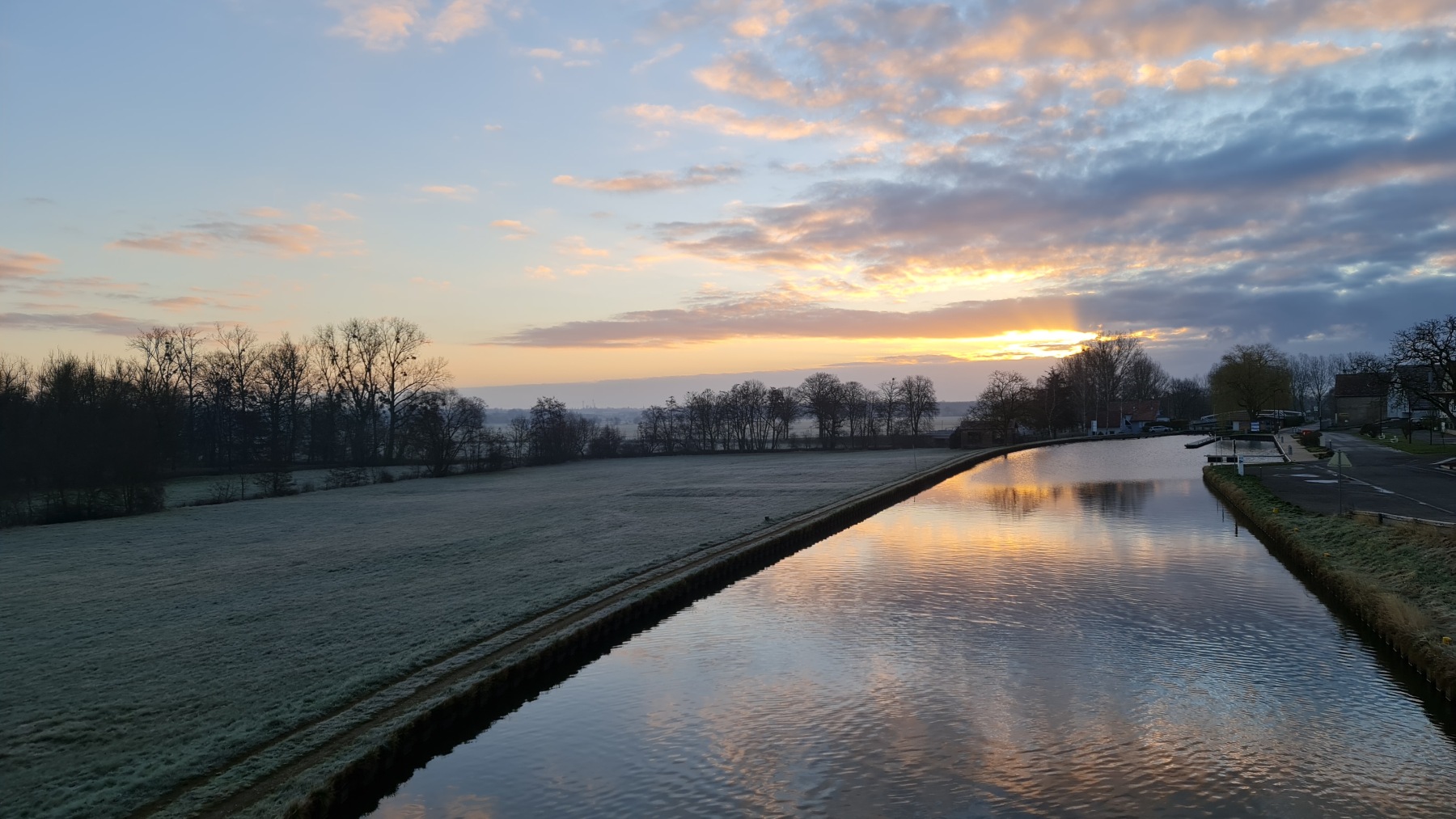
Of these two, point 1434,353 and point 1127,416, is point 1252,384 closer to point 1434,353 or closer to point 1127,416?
point 1127,416

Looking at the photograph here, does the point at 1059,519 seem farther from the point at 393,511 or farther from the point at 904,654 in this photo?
the point at 393,511

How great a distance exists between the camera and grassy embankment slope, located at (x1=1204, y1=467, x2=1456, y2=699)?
11.8 m

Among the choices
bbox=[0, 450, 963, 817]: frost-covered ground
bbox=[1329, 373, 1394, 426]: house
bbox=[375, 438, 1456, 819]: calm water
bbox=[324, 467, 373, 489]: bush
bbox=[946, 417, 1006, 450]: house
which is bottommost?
bbox=[375, 438, 1456, 819]: calm water

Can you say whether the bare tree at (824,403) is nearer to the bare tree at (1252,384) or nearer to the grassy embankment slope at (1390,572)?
the bare tree at (1252,384)

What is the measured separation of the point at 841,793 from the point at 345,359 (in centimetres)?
7465

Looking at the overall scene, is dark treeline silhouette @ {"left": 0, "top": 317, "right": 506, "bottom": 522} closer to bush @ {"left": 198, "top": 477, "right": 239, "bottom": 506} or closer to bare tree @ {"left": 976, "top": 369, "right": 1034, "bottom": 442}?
bush @ {"left": 198, "top": 477, "right": 239, "bottom": 506}

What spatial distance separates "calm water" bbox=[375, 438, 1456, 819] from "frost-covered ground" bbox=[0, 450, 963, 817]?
222 cm

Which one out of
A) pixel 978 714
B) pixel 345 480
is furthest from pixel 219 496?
pixel 978 714

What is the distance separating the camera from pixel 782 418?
299 feet

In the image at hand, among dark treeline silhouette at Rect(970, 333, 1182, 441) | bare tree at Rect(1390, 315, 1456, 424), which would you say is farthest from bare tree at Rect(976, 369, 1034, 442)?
bare tree at Rect(1390, 315, 1456, 424)

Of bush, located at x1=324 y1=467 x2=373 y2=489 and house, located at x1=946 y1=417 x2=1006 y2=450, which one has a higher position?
house, located at x1=946 y1=417 x2=1006 y2=450

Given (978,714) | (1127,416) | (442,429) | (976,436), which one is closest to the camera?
(978,714)

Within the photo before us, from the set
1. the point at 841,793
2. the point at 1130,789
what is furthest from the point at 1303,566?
the point at 841,793

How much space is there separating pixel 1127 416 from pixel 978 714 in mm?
106516
